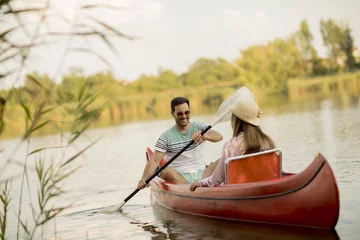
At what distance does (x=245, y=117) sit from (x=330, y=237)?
1.31 meters

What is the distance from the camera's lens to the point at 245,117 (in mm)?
5520

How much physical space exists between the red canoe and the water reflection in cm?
7

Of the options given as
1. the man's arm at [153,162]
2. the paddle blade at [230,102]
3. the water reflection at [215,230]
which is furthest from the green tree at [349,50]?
the paddle blade at [230,102]

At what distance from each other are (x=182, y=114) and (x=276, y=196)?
1826mm

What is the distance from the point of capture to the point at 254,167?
570cm

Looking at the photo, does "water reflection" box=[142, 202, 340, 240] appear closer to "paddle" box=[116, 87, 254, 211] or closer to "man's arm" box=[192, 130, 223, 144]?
"paddle" box=[116, 87, 254, 211]

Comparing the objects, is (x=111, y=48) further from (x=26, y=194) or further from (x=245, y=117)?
(x=26, y=194)

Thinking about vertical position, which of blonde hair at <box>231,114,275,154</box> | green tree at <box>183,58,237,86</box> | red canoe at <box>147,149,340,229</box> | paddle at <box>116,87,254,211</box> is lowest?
red canoe at <box>147,149,340,229</box>

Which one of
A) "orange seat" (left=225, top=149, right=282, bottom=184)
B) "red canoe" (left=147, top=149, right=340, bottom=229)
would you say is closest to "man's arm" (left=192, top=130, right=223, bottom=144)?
"red canoe" (left=147, top=149, right=340, bottom=229)

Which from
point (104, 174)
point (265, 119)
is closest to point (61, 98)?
point (104, 174)

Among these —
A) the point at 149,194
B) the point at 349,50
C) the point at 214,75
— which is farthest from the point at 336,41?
the point at 149,194

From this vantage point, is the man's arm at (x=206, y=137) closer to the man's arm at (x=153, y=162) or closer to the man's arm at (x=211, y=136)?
the man's arm at (x=211, y=136)

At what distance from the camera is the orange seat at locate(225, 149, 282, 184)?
559cm

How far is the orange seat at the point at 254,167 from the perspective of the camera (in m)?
5.59
